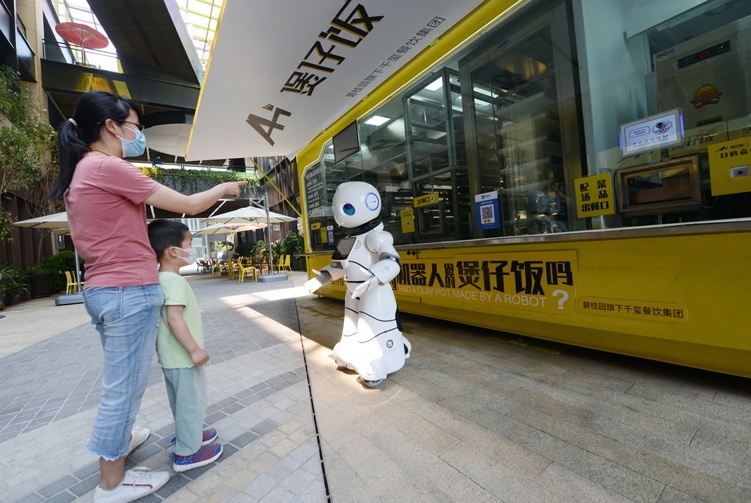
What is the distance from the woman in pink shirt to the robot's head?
48.8 inches

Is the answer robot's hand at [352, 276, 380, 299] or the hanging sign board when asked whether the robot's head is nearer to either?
robot's hand at [352, 276, 380, 299]

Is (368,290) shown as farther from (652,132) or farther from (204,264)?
(204,264)

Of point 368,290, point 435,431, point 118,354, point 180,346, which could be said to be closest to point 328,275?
point 368,290

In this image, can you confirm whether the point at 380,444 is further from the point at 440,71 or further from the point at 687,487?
the point at 440,71

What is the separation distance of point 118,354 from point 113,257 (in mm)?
428

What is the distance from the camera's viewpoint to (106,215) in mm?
1484

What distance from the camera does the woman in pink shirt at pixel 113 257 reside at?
147 centimetres

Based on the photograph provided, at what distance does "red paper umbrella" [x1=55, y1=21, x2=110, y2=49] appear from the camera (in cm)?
1170

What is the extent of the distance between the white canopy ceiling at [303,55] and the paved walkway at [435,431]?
2.74 meters

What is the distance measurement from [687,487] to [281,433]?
1.97 meters

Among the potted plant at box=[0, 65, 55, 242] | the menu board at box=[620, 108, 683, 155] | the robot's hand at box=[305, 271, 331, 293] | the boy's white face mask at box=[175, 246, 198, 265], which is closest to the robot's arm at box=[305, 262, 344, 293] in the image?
the robot's hand at box=[305, 271, 331, 293]

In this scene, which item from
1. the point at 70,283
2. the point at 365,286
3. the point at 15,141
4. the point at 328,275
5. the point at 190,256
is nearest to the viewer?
the point at 190,256

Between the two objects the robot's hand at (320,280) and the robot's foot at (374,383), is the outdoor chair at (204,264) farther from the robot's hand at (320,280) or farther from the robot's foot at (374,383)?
the robot's foot at (374,383)

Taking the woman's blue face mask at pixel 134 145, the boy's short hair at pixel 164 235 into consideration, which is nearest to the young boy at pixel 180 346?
the boy's short hair at pixel 164 235
